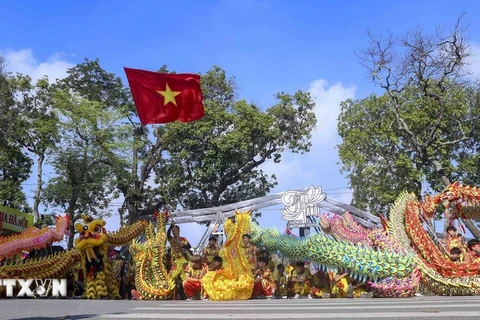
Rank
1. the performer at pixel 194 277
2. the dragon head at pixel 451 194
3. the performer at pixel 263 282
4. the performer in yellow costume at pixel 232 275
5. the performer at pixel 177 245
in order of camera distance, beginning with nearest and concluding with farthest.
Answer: the performer in yellow costume at pixel 232 275
the performer at pixel 194 277
the performer at pixel 177 245
the performer at pixel 263 282
the dragon head at pixel 451 194

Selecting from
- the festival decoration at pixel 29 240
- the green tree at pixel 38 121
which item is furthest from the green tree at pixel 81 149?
the festival decoration at pixel 29 240

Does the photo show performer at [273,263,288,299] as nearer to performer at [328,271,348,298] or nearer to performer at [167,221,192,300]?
performer at [328,271,348,298]

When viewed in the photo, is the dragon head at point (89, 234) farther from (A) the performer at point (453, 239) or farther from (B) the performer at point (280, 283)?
(A) the performer at point (453, 239)

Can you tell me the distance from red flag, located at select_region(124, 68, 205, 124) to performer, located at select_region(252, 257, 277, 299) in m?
3.83

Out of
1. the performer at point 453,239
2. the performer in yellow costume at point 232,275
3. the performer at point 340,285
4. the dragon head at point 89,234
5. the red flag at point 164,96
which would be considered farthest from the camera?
the red flag at point 164,96

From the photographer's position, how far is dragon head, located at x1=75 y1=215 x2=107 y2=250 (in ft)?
35.4

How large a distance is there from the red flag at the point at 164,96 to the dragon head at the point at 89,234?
2993mm

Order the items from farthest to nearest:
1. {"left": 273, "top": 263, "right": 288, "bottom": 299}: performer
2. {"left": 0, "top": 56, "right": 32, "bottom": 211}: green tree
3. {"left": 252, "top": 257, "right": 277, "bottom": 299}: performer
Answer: {"left": 0, "top": 56, "right": 32, "bottom": 211}: green tree, {"left": 273, "top": 263, "right": 288, "bottom": 299}: performer, {"left": 252, "top": 257, "right": 277, "bottom": 299}: performer

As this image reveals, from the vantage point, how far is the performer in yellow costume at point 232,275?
1012cm

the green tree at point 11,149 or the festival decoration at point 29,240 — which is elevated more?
the green tree at point 11,149

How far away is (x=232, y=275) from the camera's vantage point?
10.3m

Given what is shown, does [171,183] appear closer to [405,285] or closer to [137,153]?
[137,153]
